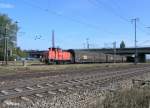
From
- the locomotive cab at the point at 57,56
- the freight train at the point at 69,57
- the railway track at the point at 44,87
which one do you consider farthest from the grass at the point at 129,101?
the locomotive cab at the point at 57,56

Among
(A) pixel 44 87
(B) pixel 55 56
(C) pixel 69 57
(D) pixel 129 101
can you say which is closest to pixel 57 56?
A: (B) pixel 55 56

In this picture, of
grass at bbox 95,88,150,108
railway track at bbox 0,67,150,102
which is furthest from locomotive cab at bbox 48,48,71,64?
grass at bbox 95,88,150,108

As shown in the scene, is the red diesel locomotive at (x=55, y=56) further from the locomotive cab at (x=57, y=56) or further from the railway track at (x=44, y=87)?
the railway track at (x=44, y=87)

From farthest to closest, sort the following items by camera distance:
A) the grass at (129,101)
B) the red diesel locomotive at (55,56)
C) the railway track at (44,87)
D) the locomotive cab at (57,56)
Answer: the locomotive cab at (57,56) < the red diesel locomotive at (55,56) < the railway track at (44,87) < the grass at (129,101)

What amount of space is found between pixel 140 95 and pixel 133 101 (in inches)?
44.8

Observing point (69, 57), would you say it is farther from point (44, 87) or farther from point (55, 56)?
point (44, 87)

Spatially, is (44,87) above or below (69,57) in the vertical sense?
below

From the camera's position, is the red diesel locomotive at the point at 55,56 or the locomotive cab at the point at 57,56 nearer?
the red diesel locomotive at the point at 55,56

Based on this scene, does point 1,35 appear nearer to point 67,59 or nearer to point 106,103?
point 67,59

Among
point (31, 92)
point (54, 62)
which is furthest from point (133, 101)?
point (54, 62)

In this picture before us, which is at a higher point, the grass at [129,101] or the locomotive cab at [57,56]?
the locomotive cab at [57,56]

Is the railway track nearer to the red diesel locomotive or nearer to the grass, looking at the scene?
the grass

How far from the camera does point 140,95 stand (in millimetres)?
13031

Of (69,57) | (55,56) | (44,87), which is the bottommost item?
(44,87)
